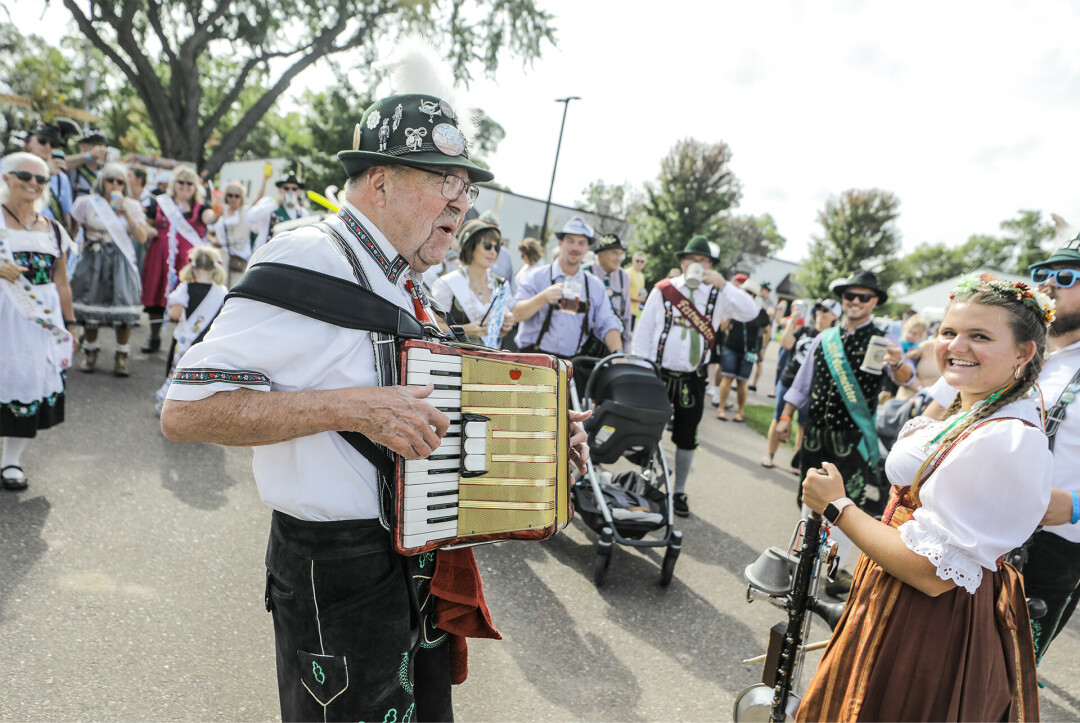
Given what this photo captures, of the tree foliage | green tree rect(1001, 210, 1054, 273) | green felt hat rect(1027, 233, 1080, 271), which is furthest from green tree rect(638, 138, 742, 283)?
green tree rect(1001, 210, 1054, 273)

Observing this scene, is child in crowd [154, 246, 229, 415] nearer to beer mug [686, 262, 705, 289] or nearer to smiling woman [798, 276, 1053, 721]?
beer mug [686, 262, 705, 289]

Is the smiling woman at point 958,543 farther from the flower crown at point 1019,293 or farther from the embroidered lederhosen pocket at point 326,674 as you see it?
the embroidered lederhosen pocket at point 326,674

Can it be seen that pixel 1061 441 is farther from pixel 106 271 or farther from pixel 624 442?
pixel 106 271

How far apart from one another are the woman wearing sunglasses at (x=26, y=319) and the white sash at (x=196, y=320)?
1.36m

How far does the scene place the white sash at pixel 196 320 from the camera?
19.5ft

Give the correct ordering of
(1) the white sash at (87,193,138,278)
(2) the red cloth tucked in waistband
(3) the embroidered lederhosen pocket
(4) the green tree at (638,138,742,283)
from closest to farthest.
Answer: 1. (3) the embroidered lederhosen pocket
2. (2) the red cloth tucked in waistband
3. (1) the white sash at (87,193,138,278)
4. (4) the green tree at (638,138,742,283)

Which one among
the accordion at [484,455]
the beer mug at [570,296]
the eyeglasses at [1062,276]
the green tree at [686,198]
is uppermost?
the green tree at [686,198]

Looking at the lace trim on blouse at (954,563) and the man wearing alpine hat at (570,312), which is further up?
the man wearing alpine hat at (570,312)

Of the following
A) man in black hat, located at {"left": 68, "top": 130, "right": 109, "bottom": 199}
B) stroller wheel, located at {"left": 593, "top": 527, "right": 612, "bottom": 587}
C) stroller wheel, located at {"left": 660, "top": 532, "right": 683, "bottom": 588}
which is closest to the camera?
stroller wheel, located at {"left": 593, "top": 527, "right": 612, "bottom": 587}

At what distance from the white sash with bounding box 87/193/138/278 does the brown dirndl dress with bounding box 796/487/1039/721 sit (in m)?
7.87

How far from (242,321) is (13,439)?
13.2 feet

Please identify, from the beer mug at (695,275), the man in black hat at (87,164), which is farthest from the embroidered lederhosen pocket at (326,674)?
the man in black hat at (87,164)

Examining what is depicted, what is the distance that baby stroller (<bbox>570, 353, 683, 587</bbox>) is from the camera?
13.6 ft

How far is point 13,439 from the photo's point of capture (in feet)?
13.9
